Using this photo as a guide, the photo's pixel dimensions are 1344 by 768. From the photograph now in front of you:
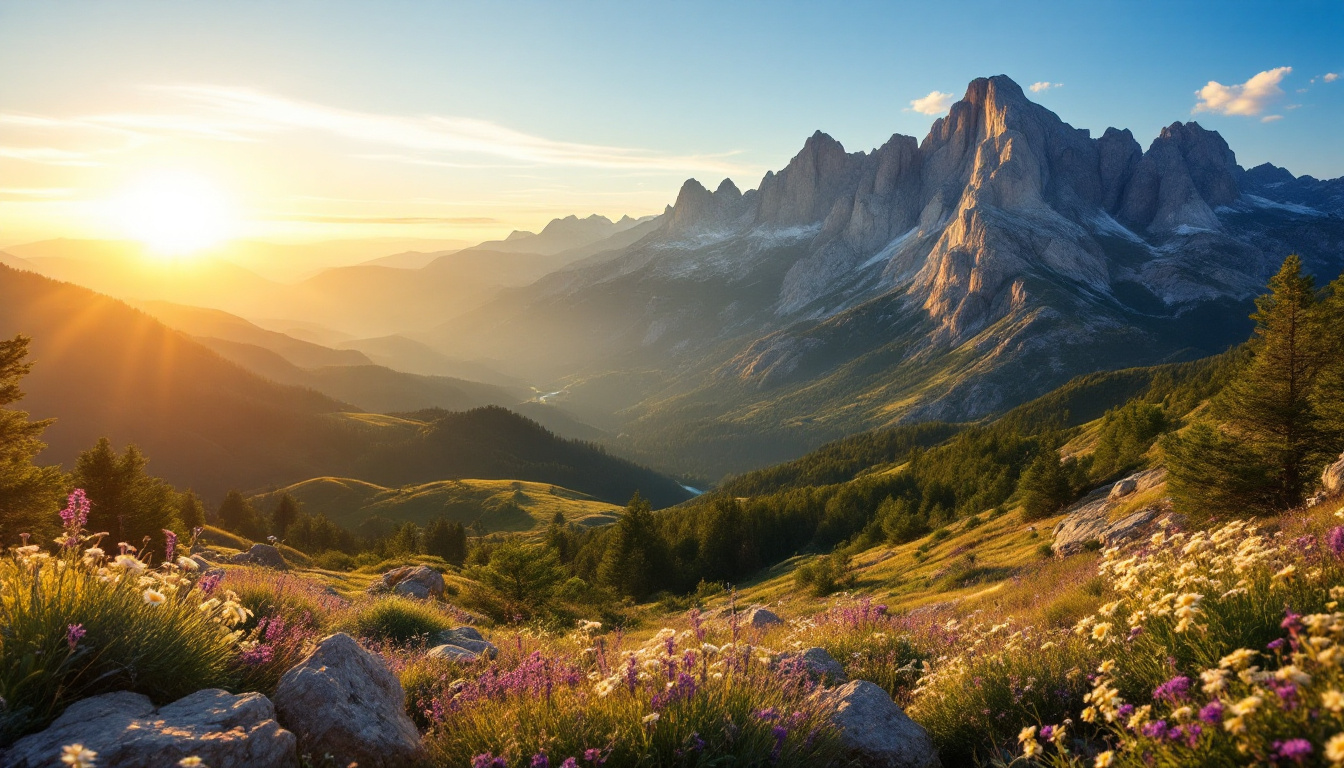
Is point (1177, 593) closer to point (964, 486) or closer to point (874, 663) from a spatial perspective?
point (874, 663)

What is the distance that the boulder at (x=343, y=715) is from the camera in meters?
6.10

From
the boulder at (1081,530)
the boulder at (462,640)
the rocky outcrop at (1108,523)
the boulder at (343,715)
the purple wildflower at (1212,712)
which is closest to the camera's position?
the purple wildflower at (1212,712)

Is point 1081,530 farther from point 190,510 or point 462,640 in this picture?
point 190,510

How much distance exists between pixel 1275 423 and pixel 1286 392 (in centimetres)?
114

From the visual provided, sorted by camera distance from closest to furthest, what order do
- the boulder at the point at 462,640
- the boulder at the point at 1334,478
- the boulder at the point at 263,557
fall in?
the boulder at the point at 462,640 < the boulder at the point at 1334,478 < the boulder at the point at 263,557

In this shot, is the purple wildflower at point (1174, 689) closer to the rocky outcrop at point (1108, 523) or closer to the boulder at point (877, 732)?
the boulder at point (877, 732)

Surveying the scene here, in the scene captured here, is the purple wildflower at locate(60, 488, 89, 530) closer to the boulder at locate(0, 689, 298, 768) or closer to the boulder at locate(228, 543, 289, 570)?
the boulder at locate(0, 689, 298, 768)

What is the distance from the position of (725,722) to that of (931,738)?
11.6 feet

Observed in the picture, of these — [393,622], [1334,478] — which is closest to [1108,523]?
[1334,478]

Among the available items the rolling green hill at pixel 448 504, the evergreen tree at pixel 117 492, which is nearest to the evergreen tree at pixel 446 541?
the evergreen tree at pixel 117 492

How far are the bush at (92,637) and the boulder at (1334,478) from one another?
24004 mm

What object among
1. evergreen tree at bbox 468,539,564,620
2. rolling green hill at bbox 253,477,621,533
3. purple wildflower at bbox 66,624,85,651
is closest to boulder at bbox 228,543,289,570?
evergreen tree at bbox 468,539,564,620

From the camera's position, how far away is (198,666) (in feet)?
20.9

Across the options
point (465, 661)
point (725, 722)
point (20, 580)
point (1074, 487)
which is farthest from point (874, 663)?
point (1074, 487)
